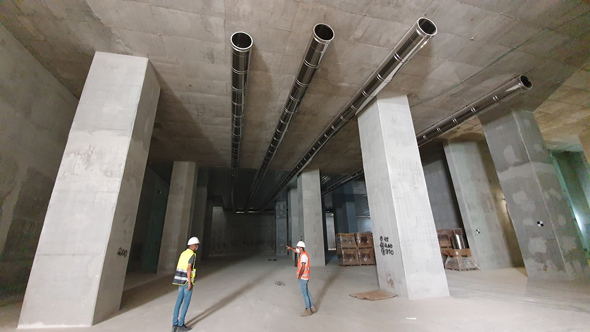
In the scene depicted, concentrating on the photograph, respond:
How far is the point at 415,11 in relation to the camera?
163 inches

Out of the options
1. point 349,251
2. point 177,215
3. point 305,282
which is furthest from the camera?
point 349,251

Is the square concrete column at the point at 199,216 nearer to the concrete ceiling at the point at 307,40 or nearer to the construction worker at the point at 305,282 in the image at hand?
the concrete ceiling at the point at 307,40

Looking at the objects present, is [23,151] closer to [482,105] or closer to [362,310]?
[362,310]

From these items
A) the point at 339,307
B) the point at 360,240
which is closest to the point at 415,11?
the point at 339,307

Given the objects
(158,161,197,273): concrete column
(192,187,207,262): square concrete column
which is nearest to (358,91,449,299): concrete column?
(158,161,197,273): concrete column

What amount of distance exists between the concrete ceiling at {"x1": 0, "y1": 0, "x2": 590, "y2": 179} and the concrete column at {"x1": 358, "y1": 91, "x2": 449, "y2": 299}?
Answer: 3.41 feet

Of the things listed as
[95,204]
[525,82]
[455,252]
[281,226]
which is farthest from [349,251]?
[281,226]

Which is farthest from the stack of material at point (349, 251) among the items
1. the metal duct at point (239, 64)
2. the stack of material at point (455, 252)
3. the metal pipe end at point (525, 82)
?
the metal pipe end at point (525, 82)

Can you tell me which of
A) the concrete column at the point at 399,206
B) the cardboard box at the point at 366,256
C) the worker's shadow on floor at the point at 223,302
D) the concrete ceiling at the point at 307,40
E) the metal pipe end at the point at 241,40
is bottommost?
the worker's shadow on floor at the point at 223,302

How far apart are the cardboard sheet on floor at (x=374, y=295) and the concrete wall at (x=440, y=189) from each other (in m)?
6.66

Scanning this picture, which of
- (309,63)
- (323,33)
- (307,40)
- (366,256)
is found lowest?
(366,256)

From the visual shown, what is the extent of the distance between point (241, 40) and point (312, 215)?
8868 millimetres

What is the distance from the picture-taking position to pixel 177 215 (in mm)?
9695

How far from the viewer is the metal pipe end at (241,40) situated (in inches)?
169
